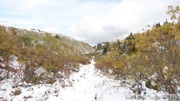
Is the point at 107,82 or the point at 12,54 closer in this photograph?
the point at 12,54

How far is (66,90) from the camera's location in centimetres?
1082

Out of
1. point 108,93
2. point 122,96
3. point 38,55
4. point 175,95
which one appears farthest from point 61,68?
point 175,95

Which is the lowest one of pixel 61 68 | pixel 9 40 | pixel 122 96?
pixel 122 96

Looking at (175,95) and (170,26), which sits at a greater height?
(170,26)

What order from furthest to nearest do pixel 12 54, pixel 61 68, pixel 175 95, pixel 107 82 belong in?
pixel 61 68 < pixel 107 82 < pixel 12 54 < pixel 175 95

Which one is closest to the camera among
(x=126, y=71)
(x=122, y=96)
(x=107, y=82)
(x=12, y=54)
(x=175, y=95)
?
(x=175, y=95)

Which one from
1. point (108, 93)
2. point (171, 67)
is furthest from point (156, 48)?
point (108, 93)

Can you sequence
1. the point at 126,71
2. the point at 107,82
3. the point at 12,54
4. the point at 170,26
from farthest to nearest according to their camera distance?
the point at 107,82
the point at 12,54
the point at 126,71
the point at 170,26

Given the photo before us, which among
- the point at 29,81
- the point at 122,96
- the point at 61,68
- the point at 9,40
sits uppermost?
the point at 9,40

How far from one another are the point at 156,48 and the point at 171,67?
0.87 meters

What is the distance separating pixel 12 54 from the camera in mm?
12672

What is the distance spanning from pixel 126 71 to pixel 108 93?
1.71 m

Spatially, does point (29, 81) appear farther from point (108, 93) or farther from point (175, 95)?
point (175, 95)

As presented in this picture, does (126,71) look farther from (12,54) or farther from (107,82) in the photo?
(12,54)
